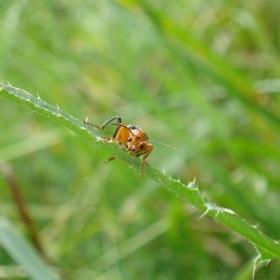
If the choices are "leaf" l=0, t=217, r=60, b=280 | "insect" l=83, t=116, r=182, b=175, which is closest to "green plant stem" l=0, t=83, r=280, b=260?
"insect" l=83, t=116, r=182, b=175

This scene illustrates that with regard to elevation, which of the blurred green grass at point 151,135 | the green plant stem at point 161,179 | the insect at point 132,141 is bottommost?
the green plant stem at point 161,179

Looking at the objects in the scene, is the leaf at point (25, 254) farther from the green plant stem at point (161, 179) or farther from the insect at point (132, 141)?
the green plant stem at point (161, 179)

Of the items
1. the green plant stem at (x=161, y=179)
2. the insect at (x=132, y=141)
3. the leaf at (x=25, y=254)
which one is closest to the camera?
the green plant stem at (x=161, y=179)

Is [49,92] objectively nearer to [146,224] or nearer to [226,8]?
[146,224]

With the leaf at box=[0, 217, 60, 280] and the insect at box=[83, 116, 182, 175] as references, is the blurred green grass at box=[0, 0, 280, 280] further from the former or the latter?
the insect at box=[83, 116, 182, 175]

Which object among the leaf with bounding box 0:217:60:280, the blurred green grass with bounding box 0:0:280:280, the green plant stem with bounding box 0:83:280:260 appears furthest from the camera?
the blurred green grass with bounding box 0:0:280:280

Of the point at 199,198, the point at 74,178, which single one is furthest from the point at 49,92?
the point at 199,198

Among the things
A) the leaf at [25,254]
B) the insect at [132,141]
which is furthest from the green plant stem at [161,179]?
the leaf at [25,254]

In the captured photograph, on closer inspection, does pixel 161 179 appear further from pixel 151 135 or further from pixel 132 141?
A: pixel 151 135
